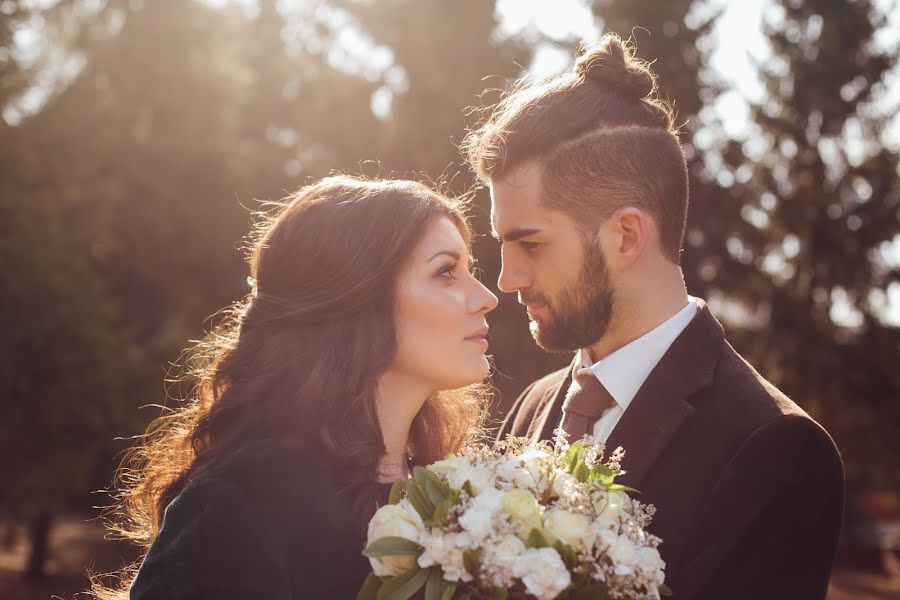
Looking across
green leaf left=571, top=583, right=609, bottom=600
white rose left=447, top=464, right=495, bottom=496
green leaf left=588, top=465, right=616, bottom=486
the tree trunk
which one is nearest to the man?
green leaf left=588, top=465, right=616, bottom=486

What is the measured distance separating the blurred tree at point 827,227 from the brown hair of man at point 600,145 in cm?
1652

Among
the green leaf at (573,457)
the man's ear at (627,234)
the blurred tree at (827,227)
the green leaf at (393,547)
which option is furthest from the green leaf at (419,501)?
the blurred tree at (827,227)

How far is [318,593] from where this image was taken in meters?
3.33

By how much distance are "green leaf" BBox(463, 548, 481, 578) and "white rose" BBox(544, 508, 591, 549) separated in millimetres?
217

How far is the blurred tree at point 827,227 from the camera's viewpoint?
2072cm

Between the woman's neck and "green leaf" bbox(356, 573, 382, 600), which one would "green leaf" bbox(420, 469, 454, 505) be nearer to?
"green leaf" bbox(356, 573, 382, 600)

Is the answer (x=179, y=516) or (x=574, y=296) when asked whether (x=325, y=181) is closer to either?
(x=574, y=296)

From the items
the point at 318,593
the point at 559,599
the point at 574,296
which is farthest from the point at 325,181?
the point at 559,599

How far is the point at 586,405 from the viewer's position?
156 inches

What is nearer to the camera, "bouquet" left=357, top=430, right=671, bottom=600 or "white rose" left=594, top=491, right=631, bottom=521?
"bouquet" left=357, top=430, right=671, bottom=600

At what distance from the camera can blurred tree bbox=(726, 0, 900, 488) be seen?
20719 mm

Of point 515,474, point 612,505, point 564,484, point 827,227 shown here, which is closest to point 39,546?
point 827,227

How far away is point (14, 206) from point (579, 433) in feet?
52.3

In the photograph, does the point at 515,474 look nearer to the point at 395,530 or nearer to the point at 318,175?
the point at 395,530
